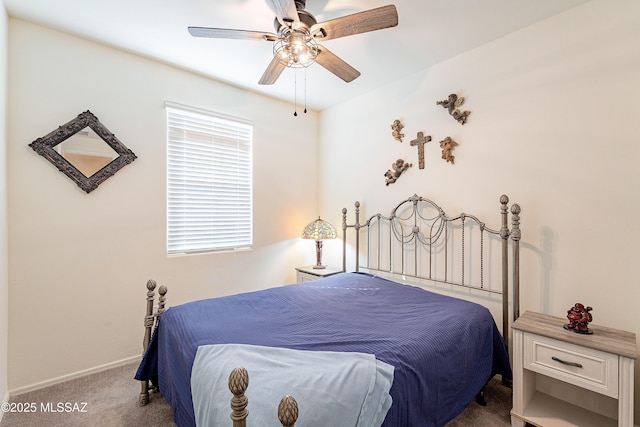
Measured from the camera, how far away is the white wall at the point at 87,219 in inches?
84.9

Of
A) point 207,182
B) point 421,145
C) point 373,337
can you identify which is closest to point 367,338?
point 373,337

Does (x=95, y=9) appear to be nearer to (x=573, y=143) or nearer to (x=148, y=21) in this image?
(x=148, y=21)

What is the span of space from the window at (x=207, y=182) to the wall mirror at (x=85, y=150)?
46 centimetres

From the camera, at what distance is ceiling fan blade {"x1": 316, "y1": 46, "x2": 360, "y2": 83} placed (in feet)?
6.45

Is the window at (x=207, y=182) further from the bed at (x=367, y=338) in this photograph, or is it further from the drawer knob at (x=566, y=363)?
the drawer knob at (x=566, y=363)

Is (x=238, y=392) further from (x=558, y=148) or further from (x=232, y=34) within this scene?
(x=558, y=148)

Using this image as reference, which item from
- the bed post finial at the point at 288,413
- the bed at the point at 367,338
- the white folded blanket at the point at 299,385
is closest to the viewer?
the bed post finial at the point at 288,413

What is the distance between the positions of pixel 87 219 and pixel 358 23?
247 centimetres

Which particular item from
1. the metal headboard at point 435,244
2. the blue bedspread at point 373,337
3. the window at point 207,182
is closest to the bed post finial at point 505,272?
the metal headboard at point 435,244

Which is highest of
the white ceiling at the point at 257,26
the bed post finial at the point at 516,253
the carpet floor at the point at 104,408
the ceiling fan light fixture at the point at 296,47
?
the white ceiling at the point at 257,26

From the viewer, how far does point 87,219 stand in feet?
7.85

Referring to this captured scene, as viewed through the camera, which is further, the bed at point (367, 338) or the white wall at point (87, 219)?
the white wall at point (87, 219)

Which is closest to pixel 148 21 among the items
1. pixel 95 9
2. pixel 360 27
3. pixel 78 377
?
pixel 95 9

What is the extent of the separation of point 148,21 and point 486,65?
260 centimetres
